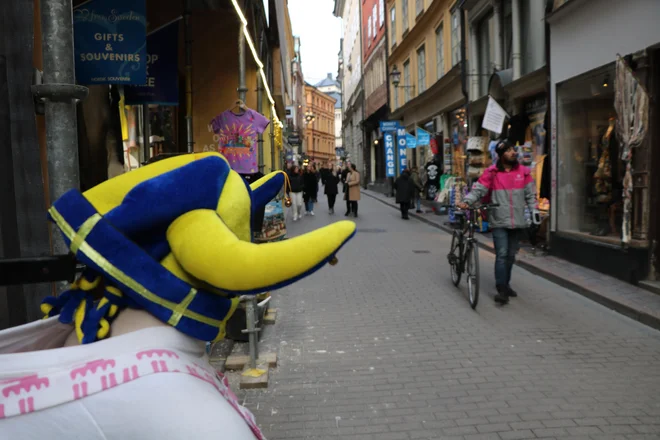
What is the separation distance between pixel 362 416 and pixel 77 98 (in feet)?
9.02

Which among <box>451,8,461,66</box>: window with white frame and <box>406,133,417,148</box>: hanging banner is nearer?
<box>451,8,461,66</box>: window with white frame

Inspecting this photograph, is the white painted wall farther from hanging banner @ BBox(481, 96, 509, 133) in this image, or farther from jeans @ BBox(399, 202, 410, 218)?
jeans @ BBox(399, 202, 410, 218)

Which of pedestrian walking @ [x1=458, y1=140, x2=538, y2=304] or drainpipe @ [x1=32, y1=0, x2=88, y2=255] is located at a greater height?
drainpipe @ [x1=32, y1=0, x2=88, y2=255]

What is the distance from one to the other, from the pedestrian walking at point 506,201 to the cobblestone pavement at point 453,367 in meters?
0.52

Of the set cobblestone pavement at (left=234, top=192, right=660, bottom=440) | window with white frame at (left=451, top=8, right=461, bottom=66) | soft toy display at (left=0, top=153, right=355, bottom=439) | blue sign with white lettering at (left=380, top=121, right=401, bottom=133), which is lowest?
cobblestone pavement at (left=234, top=192, right=660, bottom=440)

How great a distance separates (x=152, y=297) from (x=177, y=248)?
5.0 inches

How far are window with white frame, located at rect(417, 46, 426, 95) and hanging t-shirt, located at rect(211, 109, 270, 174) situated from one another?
1713 cm

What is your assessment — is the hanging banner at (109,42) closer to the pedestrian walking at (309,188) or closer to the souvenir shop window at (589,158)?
the souvenir shop window at (589,158)

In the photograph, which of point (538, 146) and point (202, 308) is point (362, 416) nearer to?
point (202, 308)

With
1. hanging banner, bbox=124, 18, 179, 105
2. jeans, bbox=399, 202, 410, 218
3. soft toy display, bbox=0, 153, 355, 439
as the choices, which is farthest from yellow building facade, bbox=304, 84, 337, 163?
soft toy display, bbox=0, 153, 355, 439

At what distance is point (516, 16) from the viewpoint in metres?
12.9

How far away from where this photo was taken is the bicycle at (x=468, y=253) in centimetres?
692

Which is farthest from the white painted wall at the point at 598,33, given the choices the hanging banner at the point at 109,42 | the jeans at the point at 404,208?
the jeans at the point at 404,208

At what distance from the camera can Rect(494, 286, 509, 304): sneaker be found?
701 cm
